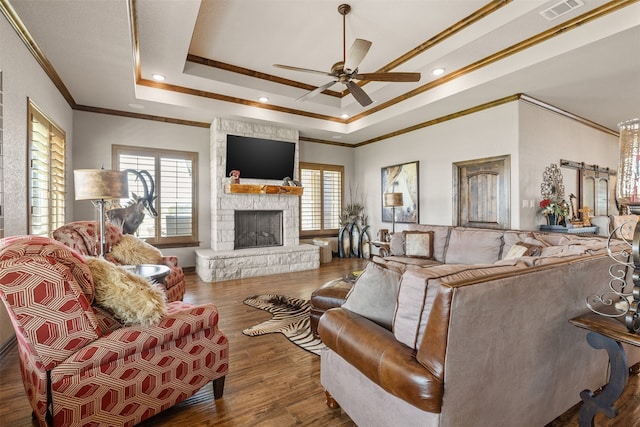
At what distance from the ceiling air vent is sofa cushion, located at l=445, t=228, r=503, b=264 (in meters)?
2.45

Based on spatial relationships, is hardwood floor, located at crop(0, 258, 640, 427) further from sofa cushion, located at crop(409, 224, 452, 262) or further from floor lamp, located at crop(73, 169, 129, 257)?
sofa cushion, located at crop(409, 224, 452, 262)

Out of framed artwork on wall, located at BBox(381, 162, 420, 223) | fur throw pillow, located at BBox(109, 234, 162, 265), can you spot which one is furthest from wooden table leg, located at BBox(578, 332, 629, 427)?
framed artwork on wall, located at BBox(381, 162, 420, 223)

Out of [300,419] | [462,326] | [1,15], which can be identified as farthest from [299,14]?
[300,419]

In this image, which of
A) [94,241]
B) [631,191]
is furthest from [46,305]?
[631,191]

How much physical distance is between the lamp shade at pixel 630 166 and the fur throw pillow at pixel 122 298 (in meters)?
2.44

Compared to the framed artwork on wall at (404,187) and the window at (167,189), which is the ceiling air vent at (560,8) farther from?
the window at (167,189)

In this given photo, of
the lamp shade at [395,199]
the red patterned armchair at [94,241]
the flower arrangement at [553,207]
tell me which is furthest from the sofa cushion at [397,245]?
the red patterned armchair at [94,241]

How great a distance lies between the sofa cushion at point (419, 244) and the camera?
4.71 meters

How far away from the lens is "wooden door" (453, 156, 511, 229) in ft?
15.9

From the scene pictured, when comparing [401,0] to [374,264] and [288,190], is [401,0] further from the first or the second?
[288,190]

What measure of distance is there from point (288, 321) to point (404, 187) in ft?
14.0

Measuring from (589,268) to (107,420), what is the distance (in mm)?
2703

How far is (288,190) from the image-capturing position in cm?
629

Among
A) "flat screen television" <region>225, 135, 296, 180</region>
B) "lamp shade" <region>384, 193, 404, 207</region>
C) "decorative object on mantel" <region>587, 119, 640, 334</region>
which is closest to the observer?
"decorative object on mantel" <region>587, 119, 640, 334</region>
